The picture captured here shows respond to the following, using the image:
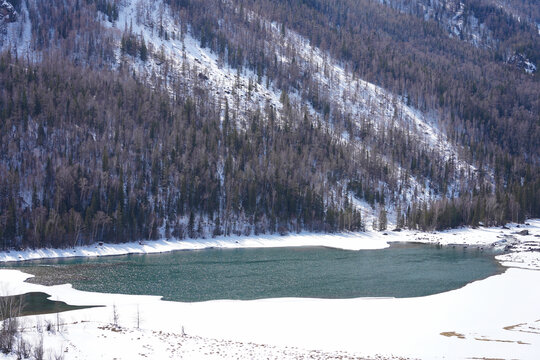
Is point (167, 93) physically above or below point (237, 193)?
above

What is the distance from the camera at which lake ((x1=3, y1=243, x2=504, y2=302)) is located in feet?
196

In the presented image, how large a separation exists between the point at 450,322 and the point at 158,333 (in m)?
27.9

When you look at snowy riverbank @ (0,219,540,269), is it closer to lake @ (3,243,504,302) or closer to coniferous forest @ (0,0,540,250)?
coniferous forest @ (0,0,540,250)

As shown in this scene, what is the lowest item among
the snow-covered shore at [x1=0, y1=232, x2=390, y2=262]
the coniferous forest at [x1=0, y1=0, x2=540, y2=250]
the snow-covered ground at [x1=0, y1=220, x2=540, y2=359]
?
the snow-covered shore at [x1=0, y1=232, x2=390, y2=262]

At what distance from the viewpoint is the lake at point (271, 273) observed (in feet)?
196

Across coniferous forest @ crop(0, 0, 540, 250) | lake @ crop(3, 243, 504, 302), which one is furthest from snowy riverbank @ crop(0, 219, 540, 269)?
lake @ crop(3, 243, 504, 302)

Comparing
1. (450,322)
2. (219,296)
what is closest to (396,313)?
(450,322)

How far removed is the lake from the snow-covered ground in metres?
4.45

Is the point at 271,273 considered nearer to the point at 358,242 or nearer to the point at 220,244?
the point at 220,244

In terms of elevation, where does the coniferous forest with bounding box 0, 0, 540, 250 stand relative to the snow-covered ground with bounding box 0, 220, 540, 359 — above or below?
above

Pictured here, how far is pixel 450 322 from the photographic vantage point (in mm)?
44500

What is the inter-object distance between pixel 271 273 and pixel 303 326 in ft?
100.0

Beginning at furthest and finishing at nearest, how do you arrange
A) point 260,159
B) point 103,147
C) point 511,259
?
point 260,159, point 103,147, point 511,259

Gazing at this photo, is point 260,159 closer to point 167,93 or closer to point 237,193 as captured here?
point 237,193
